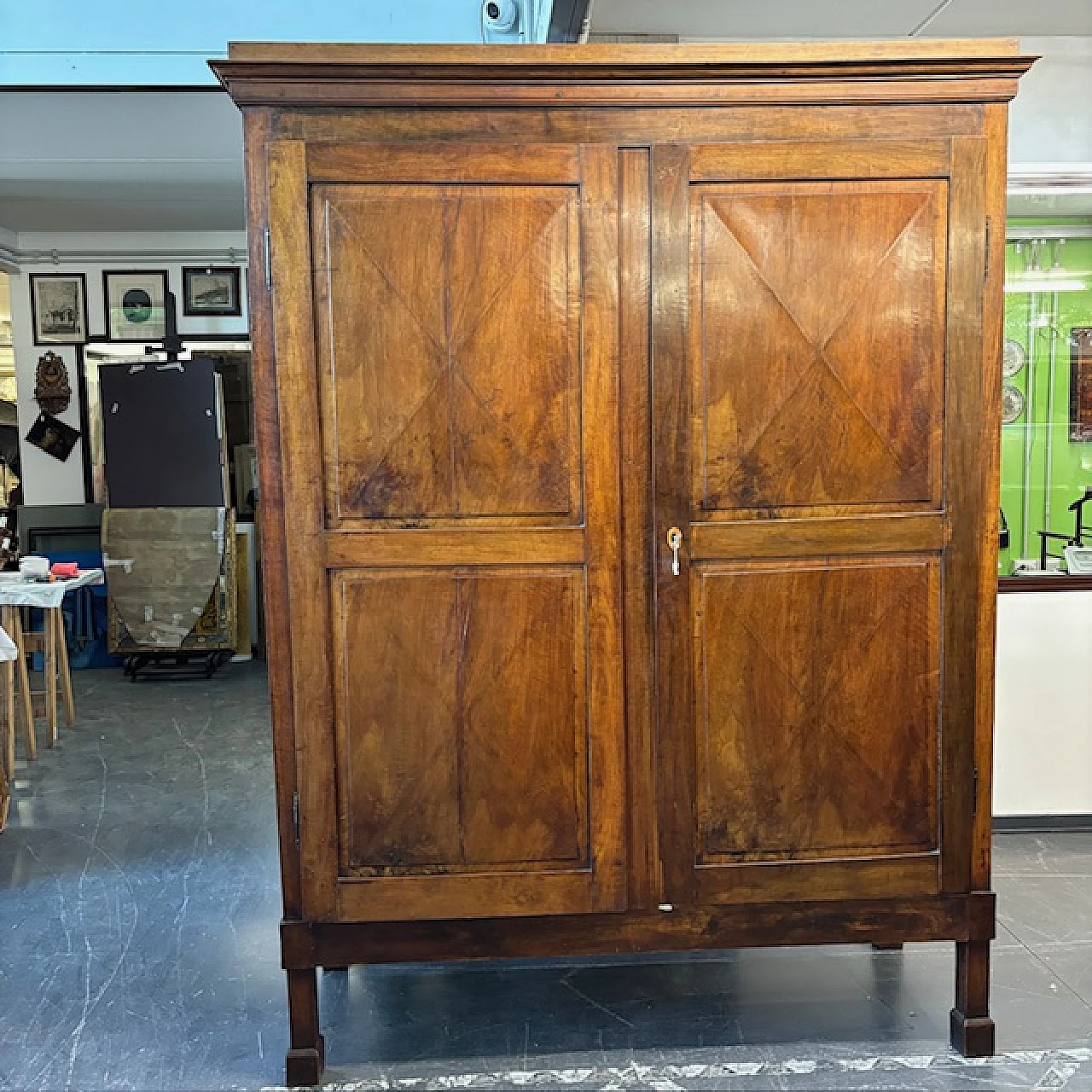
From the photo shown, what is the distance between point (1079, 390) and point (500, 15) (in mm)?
2568

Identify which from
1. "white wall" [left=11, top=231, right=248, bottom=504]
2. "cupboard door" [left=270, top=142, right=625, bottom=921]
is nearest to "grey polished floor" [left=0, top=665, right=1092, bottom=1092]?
"cupboard door" [left=270, top=142, right=625, bottom=921]

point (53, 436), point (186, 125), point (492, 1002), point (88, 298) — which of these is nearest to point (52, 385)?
Result: point (53, 436)

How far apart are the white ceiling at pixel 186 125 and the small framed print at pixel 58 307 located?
387mm

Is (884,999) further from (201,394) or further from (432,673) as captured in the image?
(201,394)

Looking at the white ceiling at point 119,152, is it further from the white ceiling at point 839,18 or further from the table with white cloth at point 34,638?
the white ceiling at point 839,18

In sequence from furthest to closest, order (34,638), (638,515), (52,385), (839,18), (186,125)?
(52,385) → (34,638) → (186,125) → (839,18) → (638,515)

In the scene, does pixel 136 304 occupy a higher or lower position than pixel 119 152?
lower

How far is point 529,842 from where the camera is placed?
2469mm

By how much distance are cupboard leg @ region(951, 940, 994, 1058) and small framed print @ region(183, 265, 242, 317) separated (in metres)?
6.67

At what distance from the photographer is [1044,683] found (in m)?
3.81

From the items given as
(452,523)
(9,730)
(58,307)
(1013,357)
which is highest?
(58,307)

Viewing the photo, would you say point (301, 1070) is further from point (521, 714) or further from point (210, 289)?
point (210, 289)

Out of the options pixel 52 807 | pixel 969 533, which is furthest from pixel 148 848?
pixel 969 533

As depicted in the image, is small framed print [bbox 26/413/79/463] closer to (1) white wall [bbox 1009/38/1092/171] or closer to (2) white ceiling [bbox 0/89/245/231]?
(2) white ceiling [bbox 0/89/245/231]
